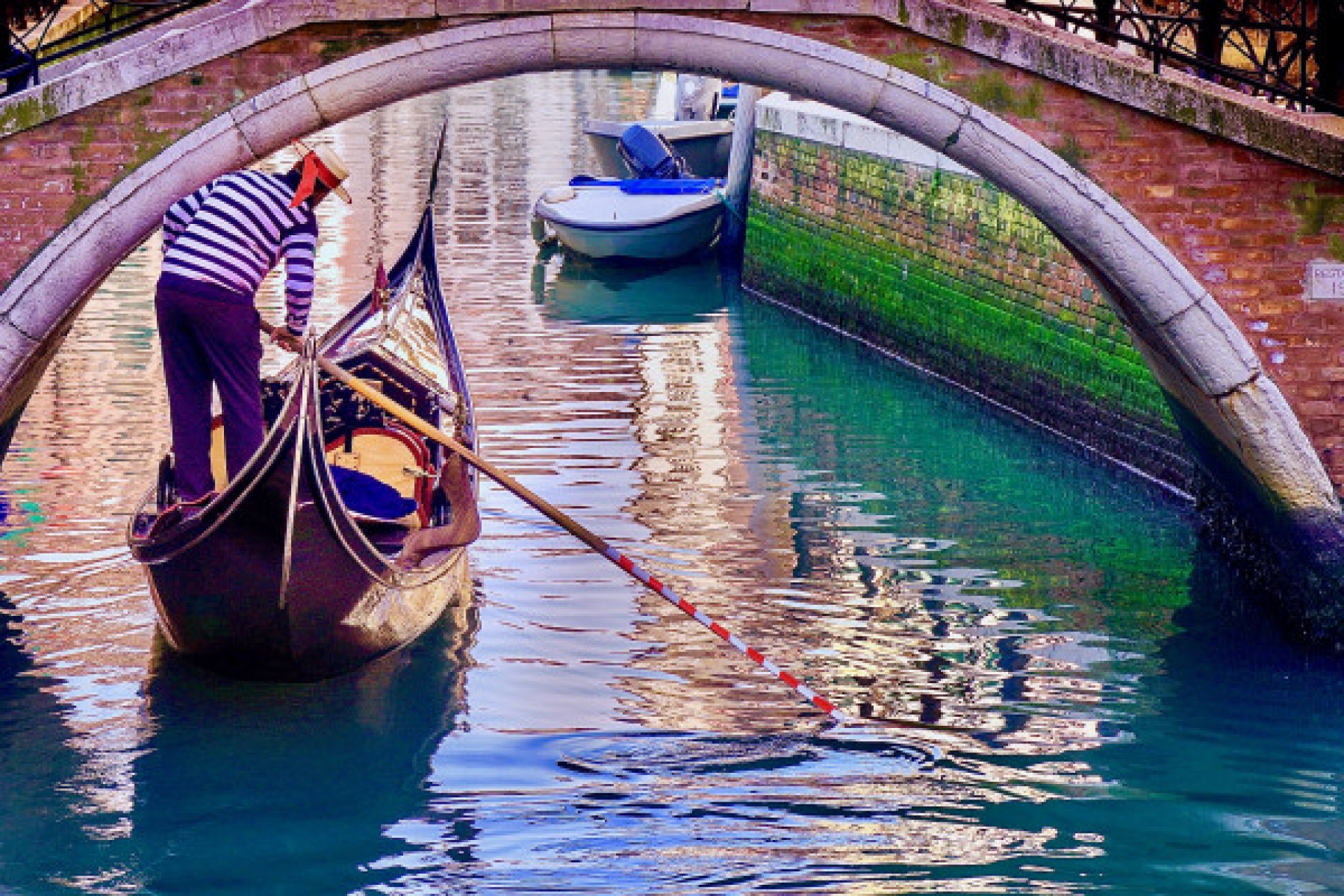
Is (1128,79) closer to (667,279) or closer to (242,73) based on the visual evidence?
(242,73)

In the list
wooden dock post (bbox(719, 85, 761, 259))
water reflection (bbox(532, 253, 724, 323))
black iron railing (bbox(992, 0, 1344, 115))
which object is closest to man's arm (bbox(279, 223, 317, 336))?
black iron railing (bbox(992, 0, 1344, 115))

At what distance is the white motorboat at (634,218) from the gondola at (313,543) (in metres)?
5.53

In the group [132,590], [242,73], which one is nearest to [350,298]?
[132,590]

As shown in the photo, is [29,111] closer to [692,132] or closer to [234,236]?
[234,236]

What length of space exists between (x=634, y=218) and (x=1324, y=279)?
257 inches

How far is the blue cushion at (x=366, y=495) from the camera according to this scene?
456cm

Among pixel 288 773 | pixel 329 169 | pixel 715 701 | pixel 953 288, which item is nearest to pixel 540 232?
pixel 953 288

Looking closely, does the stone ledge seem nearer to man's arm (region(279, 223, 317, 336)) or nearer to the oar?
man's arm (region(279, 223, 317, 336))

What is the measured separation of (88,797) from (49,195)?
4.33 ft

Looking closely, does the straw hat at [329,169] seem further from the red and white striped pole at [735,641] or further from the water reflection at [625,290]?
the water reflection at [625,290]

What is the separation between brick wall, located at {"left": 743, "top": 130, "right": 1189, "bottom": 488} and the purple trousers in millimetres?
2902

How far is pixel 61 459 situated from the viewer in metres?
6.29

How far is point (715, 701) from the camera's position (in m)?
4.24

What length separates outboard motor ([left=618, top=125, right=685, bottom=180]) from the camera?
38.2 feet
